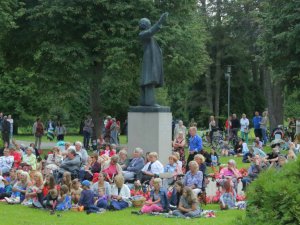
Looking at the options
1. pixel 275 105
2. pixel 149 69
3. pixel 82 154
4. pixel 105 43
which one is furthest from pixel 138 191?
pixel 275 105

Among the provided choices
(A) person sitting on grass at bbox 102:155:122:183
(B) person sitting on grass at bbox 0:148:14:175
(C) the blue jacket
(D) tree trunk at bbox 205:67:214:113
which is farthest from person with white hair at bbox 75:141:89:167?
(D) tree trunk at bbox 205:67:214:113

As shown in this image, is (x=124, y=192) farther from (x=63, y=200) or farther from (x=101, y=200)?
(x=63, y=200)

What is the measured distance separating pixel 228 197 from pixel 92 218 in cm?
336

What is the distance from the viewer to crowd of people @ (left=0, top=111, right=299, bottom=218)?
14.6m

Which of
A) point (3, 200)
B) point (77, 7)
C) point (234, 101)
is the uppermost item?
point (77, 7)

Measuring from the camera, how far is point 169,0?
103ft

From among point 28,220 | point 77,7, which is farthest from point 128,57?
point 28,220

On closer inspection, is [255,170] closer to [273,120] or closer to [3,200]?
[3,200]

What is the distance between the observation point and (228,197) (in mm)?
15023

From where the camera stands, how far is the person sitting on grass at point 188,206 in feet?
44.8

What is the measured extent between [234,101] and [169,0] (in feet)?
82.6

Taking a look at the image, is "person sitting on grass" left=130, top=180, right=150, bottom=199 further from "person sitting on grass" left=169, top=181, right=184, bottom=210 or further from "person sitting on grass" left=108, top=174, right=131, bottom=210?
"person sitting on grass" left=169, top=181, right=184, bottom=210

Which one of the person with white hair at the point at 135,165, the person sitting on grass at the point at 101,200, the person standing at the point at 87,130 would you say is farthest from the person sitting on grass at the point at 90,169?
the person standing at the point at 87,130

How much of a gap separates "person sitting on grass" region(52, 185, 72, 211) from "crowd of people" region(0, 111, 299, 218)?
0.9 inches
